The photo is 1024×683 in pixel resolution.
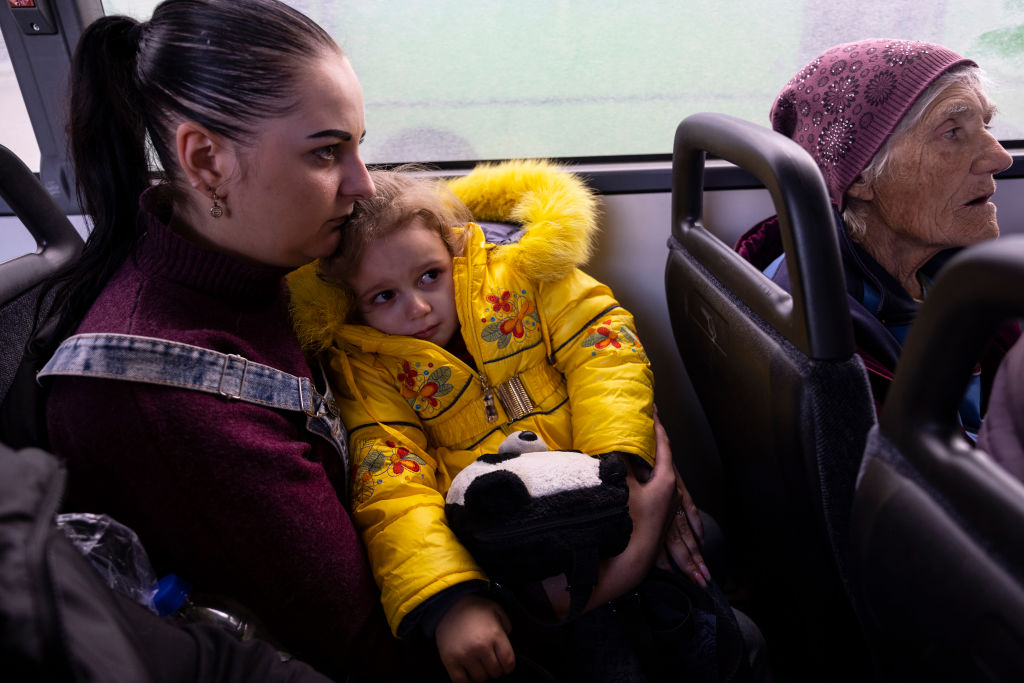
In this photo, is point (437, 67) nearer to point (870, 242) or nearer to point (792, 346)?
point (870, 242)

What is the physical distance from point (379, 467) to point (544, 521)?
1.07ft

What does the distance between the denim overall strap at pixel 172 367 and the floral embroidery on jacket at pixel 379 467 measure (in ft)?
0.64

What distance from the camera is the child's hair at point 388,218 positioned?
1.19 m

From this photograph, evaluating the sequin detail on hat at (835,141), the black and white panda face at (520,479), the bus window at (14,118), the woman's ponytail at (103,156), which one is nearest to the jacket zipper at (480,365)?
the black and white panda face at (520,479)

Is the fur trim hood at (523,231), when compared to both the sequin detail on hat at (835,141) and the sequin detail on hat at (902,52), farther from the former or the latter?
the sequin detail on hat at (902,52)

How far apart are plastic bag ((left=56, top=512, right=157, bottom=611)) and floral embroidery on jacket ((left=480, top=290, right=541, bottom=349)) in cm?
69

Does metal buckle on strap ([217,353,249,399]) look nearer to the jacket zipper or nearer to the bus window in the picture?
the jacket zipper

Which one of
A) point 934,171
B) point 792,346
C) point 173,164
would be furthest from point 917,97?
point 173,164

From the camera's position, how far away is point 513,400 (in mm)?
1318

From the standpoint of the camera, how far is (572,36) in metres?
1.80

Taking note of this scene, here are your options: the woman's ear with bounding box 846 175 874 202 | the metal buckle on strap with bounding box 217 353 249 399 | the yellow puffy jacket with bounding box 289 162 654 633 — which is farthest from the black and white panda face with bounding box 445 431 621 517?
the woman's ear with bounding box 846 175 874 202

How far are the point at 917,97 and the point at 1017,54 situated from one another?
94cm

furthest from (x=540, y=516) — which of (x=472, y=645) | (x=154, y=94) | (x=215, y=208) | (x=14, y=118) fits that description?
(x=14, y=118)

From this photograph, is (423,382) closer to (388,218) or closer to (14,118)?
(388,218)
